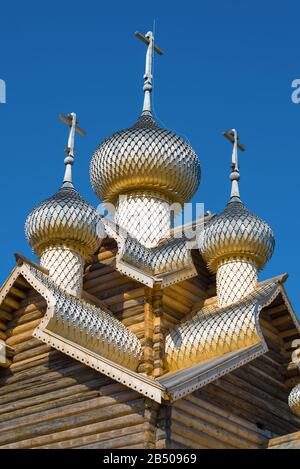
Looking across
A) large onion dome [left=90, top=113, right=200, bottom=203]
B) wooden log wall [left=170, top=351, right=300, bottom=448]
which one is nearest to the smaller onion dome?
wooden log wall [left=170, top=351, right=300, bottom=448]

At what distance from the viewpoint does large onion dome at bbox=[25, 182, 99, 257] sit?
13695 millimetres

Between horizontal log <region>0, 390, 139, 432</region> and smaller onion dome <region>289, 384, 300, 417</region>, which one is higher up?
smaller onion dome <region>289, 384, 300, 417</region>

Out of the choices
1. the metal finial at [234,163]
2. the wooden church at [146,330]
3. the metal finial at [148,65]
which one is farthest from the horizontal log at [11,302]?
the metal finial at [148,65]

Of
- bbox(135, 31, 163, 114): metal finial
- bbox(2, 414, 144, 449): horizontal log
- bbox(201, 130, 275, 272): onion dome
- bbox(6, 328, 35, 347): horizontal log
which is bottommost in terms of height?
bbox(2, 414, 144, 449): horizontal log

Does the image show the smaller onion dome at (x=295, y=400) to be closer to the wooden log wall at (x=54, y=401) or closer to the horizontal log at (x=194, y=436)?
the horizontal log at (x=194, y=436)

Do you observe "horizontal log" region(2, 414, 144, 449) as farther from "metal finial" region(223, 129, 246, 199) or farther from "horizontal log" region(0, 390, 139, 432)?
"metal finial" region(223, 129, 246, 199)

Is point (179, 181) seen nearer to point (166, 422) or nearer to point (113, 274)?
point (113, 274)

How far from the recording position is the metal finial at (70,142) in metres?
14.8

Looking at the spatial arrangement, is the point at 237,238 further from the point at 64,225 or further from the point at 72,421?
the point at 72,421

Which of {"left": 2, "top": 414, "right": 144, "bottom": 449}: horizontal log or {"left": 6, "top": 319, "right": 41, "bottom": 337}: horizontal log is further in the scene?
{"left": 6, "top": 319, "right": 41, "bottom": 337}: horizontal log

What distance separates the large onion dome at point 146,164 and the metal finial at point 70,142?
535 mm

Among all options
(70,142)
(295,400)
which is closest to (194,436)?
(295,400)

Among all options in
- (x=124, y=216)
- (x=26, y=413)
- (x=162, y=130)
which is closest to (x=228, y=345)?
(x=26, y=413)

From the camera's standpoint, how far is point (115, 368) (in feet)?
36.7
